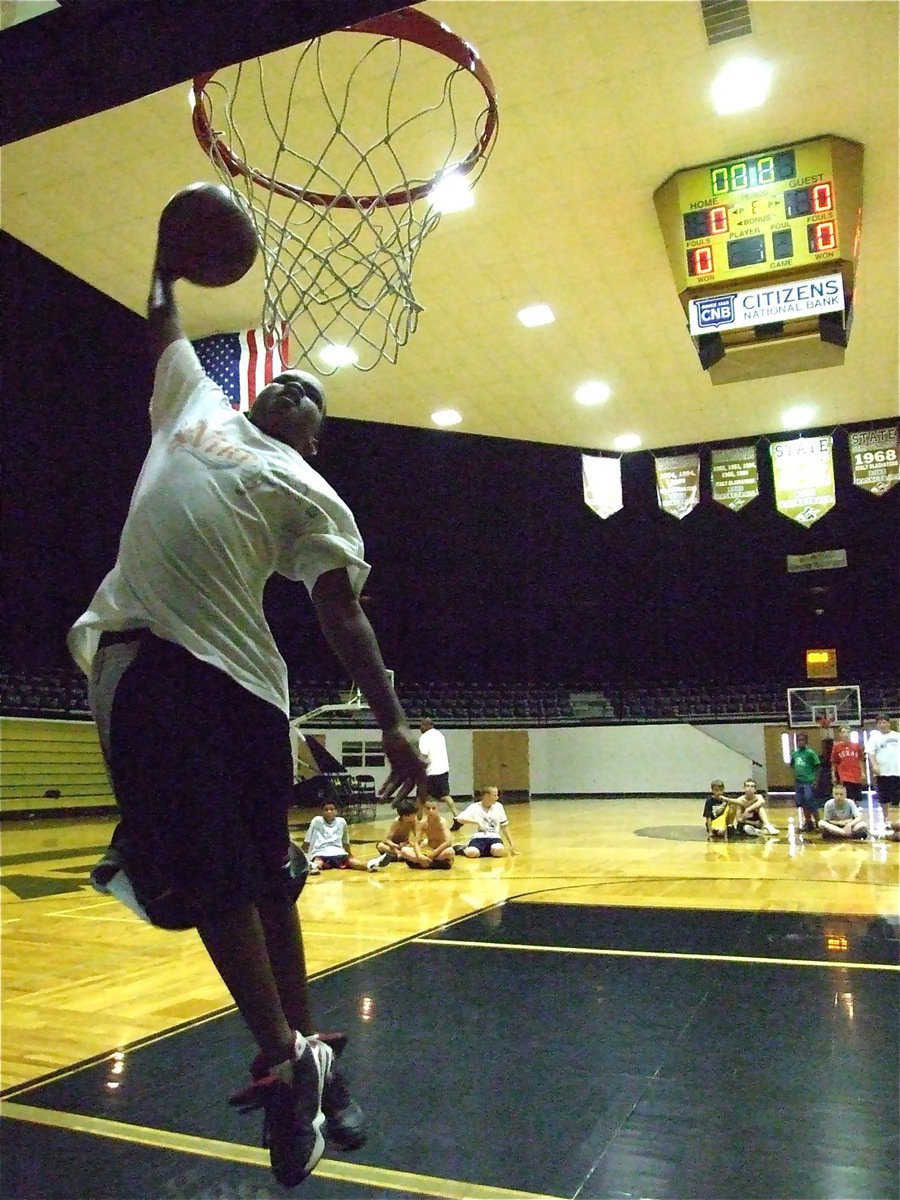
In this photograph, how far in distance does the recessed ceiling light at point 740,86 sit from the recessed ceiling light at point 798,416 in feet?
20.2

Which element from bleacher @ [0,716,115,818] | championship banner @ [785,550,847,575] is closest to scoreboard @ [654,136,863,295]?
bleacher @ [0,716,115,818]

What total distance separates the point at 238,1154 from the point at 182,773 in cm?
140

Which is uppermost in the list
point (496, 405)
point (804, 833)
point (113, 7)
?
point (496, 405)

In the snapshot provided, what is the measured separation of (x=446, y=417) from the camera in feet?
40.2

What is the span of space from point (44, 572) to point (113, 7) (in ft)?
39.4

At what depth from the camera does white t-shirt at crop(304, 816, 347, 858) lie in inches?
317

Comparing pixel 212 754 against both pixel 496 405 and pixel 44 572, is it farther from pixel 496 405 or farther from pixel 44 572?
pixel 44 572

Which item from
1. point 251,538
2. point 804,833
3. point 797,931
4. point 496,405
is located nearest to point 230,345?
point 496,405

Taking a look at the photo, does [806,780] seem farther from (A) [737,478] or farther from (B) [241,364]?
(B) [241,364]

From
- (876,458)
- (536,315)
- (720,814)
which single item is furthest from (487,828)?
(876,458)

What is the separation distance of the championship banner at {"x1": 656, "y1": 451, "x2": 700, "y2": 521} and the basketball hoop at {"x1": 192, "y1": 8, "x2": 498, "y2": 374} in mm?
5917

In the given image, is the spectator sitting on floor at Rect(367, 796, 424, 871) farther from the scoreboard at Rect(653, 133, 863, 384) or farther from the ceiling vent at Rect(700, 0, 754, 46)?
the ceiling vent at Rect(700, 0, 754, 46)

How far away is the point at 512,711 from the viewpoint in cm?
1991

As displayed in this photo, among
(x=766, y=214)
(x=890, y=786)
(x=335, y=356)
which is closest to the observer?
(x=766, y=214)
